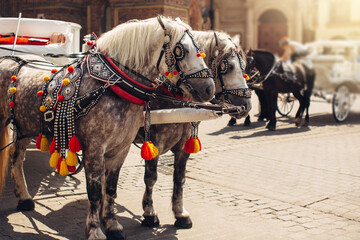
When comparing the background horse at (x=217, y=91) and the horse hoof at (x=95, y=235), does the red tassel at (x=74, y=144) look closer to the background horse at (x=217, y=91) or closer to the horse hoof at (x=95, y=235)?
the horse hoof at (x=95, y=235)

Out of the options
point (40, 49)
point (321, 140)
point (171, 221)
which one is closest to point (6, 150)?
point (40, 49)

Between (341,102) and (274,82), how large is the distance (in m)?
3.09

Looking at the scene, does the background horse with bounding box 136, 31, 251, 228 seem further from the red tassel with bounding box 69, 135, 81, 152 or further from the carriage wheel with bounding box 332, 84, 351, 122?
the carriage wheel with bounding box 332, 84, 351, 122

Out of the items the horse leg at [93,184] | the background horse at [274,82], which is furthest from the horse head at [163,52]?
the background horse at [274,82]

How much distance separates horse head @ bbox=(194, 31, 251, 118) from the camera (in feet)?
14.7

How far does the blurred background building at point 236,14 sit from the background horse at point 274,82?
7.33ft

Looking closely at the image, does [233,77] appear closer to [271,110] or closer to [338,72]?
[271,110]

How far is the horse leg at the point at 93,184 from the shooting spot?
3.85 metres

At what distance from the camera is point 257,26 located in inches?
1231

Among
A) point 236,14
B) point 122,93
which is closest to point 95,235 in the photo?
point 122,93

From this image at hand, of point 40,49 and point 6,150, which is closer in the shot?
point 6,150

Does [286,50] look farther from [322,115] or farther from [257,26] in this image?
[257,26]

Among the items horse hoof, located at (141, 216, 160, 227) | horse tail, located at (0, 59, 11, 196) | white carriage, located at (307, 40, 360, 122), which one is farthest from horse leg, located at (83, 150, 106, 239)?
white carriage, located at (307, 40, 360, 122)

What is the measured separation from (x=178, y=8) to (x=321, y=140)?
7.80 meters
